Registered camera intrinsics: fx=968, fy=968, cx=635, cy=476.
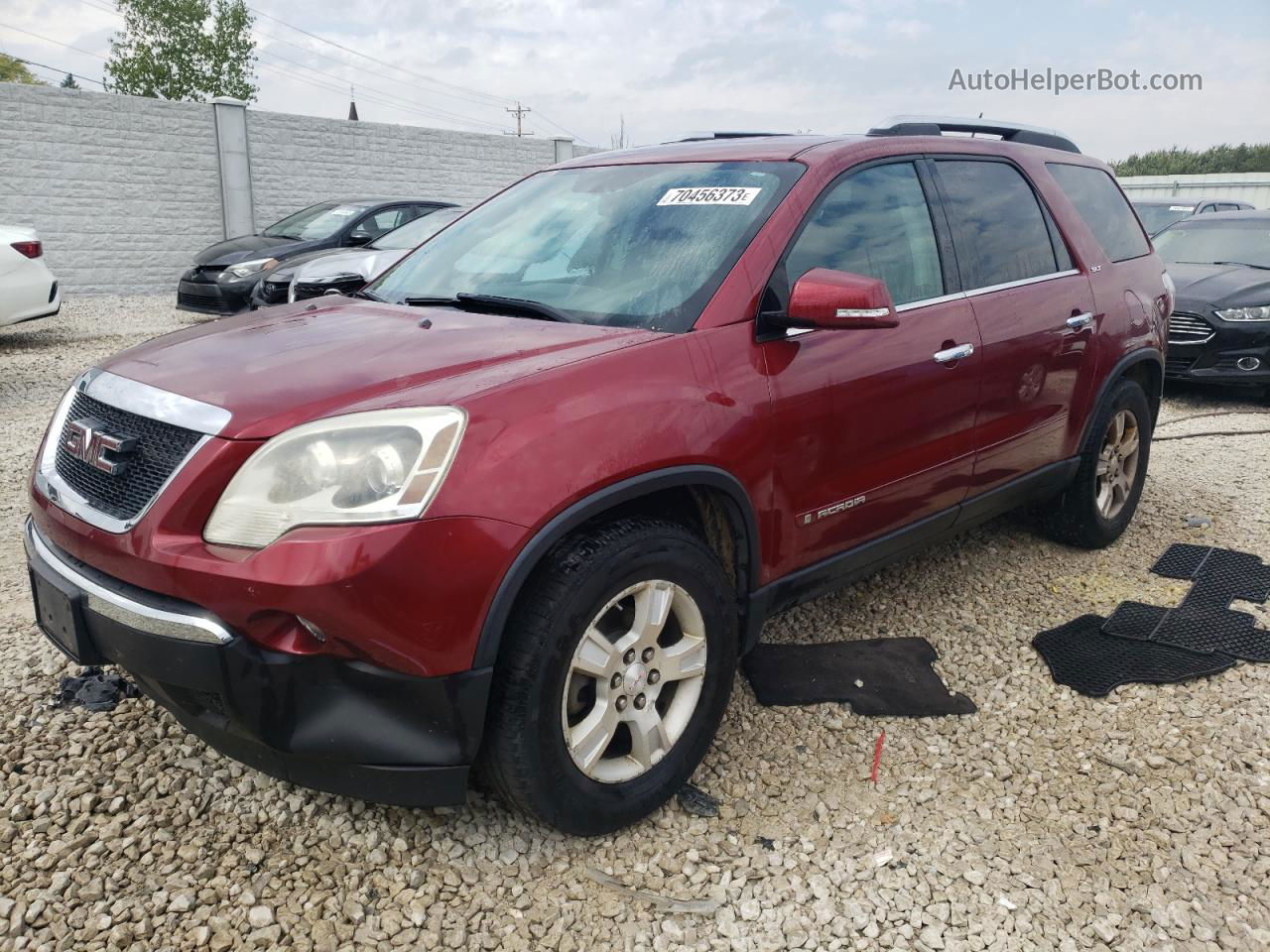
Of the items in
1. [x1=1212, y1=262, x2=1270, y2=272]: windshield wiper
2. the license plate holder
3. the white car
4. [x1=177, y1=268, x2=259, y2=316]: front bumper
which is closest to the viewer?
the license plate holder

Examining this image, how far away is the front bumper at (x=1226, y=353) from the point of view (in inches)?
310

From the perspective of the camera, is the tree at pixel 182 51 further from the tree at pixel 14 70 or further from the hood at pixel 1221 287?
the hood at pixel 1221 287

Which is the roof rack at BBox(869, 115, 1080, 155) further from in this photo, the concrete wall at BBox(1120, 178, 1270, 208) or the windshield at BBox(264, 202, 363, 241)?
the concrete wall at BBox(1120, 178, 1270, 208)

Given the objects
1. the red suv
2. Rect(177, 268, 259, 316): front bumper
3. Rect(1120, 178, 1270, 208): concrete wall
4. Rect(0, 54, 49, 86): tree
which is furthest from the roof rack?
Rect(0, 54, 49, 86): tree

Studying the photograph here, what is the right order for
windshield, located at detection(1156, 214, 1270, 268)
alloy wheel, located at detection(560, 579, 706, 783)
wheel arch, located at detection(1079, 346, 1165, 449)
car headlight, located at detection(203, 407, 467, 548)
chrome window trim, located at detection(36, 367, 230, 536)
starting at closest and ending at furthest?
car headlight, located at detection(203, 407, 467, 548), chrome window trim, located at detection(36, 367, 230, 536), alloy wheel, located at detection(560, 579, 706, 783), wheel arch, located at detection(1079, 346, 1165, 449), windshield, located at detection(1156, 214, 1270, 268)

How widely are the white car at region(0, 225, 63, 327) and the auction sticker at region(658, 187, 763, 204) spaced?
7012 mm

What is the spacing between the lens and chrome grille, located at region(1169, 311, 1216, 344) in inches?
316

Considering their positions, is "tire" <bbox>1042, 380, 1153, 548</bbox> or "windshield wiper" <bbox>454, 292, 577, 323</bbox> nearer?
"windshield wiper" <bbox>454, 292, 577, 323</bbox>

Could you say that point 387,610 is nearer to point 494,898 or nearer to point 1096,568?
point 494,898

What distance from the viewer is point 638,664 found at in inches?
95.4

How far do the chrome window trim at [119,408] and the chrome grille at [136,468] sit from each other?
0.01 meters

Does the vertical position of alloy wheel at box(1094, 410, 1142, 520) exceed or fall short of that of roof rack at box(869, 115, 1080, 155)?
it falls short

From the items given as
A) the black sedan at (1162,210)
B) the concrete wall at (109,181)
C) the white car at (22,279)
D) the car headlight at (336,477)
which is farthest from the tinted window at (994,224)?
the concrete wall at (109,181)

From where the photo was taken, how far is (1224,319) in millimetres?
7961
